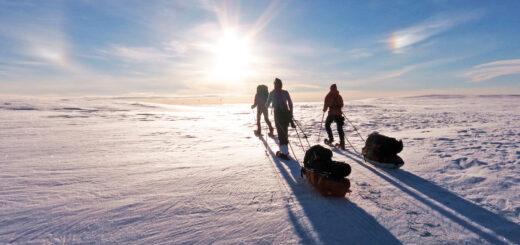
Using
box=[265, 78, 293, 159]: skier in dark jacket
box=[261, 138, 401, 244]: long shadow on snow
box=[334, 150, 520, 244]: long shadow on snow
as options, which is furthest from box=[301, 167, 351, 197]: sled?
box=[265, 78, 293, 159]: skier in dark jacket

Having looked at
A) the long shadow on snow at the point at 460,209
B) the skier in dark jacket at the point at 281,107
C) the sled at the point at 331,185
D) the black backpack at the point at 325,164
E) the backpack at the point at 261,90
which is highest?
the backpack at the point at 261,90

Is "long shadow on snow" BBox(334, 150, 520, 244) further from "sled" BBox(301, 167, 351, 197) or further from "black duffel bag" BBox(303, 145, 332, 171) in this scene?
"black duffel bag" BBox(303, 145, 332, 171)

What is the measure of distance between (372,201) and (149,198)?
360cm

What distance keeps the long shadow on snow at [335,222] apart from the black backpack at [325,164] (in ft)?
1.39

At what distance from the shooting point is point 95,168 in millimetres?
4770

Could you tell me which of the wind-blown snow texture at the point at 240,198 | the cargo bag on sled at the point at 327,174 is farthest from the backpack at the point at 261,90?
the cargo bag on sled at the point at 327,174

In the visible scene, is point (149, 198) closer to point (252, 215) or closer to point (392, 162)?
point (252, 215)

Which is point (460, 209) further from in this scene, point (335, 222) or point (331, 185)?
point (335, 222)

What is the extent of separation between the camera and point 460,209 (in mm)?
3223

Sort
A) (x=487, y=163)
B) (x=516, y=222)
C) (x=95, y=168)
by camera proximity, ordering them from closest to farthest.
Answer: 1. (x=516, y=222)
2. (x=95, y=168)
3. (x=487, y=163)

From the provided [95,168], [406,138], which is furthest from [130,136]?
[406,138]

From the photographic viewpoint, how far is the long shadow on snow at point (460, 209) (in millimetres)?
2674

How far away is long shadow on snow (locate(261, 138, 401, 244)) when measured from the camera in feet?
8.50

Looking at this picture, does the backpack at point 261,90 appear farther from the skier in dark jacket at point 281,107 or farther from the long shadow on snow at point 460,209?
the long shadow on snow at point 460,209
